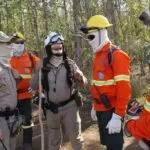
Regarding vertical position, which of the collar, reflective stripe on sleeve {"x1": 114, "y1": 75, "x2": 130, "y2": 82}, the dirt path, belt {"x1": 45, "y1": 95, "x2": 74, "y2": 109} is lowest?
the dirt path

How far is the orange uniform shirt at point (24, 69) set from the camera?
6.88 meters

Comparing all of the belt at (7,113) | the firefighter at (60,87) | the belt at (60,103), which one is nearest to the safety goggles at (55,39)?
the firefighter at (60,87)

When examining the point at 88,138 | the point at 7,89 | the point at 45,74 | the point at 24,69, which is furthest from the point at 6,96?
the point at 88,138

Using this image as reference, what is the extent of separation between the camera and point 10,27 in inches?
739

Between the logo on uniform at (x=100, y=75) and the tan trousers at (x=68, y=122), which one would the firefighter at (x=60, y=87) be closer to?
the tan trousers at (x=68, y=122)

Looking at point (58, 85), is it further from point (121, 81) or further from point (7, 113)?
point (121, 81)

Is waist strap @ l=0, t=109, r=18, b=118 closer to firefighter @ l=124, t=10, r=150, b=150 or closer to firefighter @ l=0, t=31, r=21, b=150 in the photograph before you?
firefighter @ l=0, t=31, r=21, b=150

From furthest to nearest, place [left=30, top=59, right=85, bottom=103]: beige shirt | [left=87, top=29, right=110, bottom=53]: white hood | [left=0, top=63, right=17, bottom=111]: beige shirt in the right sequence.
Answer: [left=30, top=59, right=85, bottom=103]: beige shirt, [left=87, top=29, right=110, bottom=53]: white hood, [left=0, top=63, right=17, bottom=111]: beige shirt

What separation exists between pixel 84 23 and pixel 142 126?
35.8 feet

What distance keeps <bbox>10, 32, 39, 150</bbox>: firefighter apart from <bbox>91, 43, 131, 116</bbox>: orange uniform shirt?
2246 mm

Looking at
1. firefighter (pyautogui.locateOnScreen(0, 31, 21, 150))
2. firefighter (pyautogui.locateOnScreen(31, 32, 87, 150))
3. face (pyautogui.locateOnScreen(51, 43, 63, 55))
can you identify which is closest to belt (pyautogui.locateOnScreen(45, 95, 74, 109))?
firefighter (pyautogui.locateOnScreen(31, 32, 87, 150))

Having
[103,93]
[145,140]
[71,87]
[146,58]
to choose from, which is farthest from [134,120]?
[71,87]

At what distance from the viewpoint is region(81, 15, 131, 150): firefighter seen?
462 cm

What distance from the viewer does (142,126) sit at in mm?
3508
